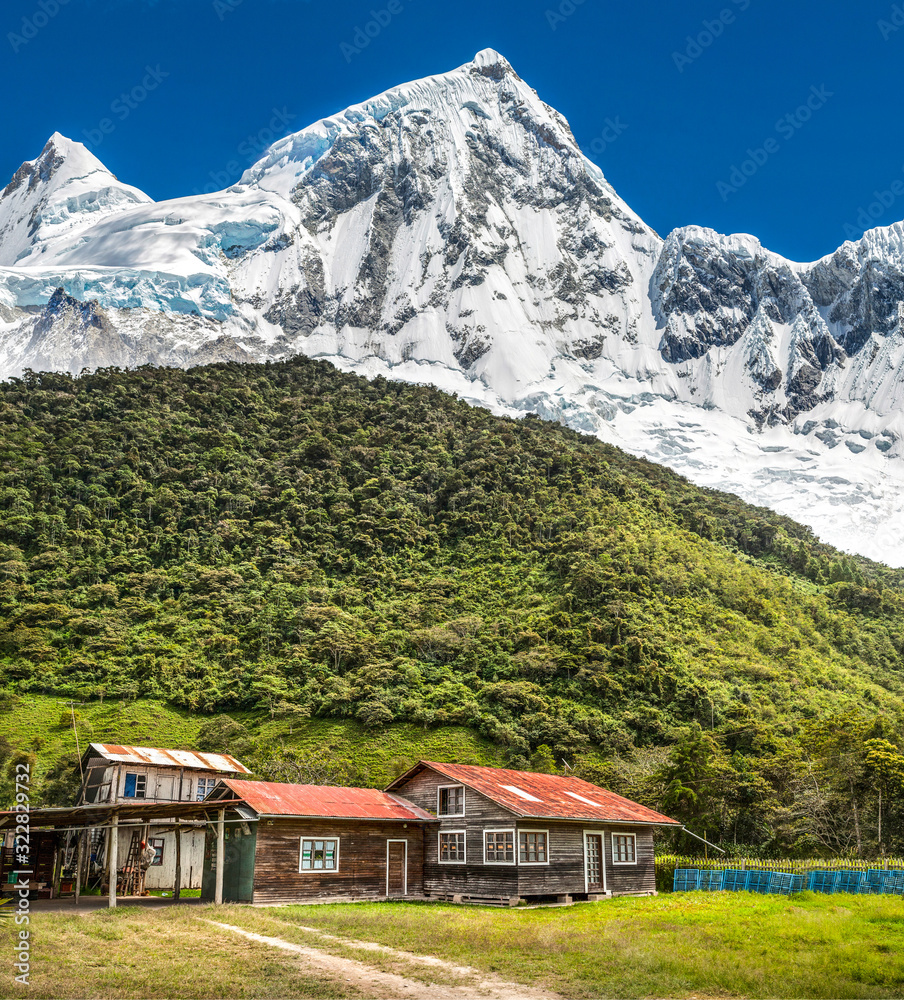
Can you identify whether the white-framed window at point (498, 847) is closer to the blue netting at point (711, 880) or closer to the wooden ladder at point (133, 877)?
the blue netting at point (711, 880)

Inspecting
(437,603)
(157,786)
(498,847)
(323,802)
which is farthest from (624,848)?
(437,603)

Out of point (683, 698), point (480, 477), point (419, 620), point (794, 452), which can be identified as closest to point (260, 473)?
point (480, 477)

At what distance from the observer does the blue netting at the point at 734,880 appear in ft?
98.3

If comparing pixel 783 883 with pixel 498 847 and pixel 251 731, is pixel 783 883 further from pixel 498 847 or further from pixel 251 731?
pixel 251 731

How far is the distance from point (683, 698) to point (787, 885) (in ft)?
107

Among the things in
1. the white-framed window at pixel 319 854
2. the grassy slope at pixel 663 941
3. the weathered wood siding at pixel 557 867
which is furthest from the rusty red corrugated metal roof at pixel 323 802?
the weathered wood siding at pixel 557 867

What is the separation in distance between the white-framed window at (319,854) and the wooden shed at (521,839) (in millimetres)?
4003

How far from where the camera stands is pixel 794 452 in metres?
186

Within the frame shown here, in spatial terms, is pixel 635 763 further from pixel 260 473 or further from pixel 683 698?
pixel 260 473

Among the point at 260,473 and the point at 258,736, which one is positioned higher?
the point at 260,473

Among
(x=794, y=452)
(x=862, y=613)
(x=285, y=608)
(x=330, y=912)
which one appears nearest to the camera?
(x=330, y=912)

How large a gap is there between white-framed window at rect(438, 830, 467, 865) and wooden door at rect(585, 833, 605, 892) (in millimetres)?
4270

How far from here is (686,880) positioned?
1280 inches

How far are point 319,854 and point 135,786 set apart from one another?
11.8m
